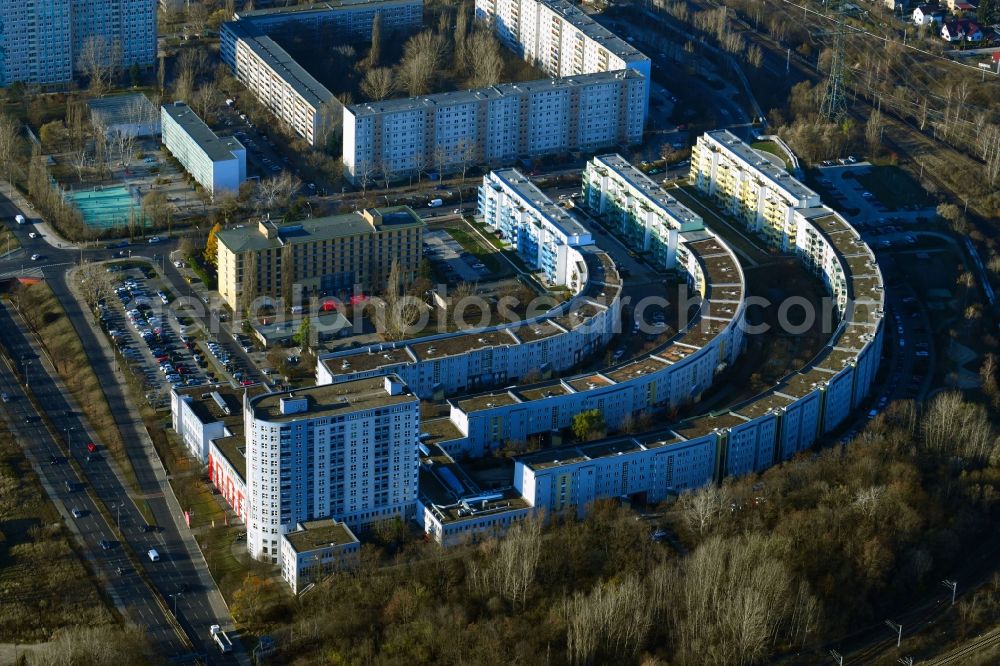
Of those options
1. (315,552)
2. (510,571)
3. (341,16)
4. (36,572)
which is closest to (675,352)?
(510,571)

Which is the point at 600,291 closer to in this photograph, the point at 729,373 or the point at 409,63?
the point at 729,373

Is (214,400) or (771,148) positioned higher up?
(771,148)

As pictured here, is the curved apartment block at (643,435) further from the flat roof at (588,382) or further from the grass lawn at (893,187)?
the grass lawn at (893,187)

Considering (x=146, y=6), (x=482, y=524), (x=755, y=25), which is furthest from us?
(x=755, y=25)

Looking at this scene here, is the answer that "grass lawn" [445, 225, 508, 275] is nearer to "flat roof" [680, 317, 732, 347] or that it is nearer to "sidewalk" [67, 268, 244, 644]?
"flat roof" [680, 317, 732, 347]

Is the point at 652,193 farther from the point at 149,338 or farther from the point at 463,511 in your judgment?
the point at 463,511

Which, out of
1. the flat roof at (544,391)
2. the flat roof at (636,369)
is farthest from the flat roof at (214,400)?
the flat roof at (636,369)

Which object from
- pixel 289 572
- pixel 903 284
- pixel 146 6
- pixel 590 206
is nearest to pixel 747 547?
pixel 289 572
